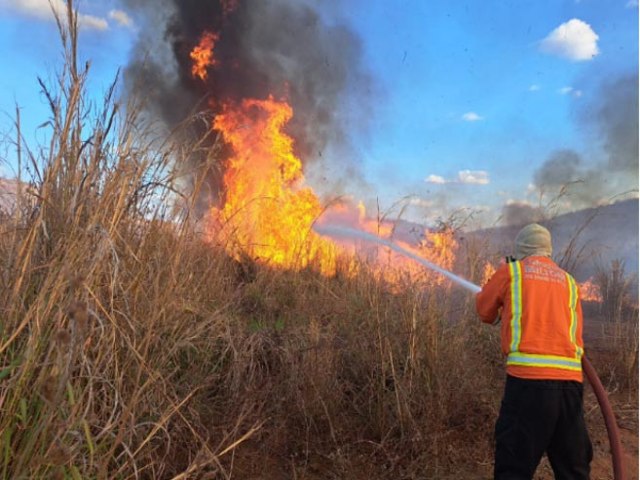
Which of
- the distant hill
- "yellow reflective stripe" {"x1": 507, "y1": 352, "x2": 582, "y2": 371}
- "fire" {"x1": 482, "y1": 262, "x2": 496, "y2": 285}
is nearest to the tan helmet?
"yellow reflective stripe" {"x1": 507, "y1": 352, "x2": 582, "y2": 371}

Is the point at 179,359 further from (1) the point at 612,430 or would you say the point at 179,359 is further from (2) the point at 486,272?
(2) the point at 486,272

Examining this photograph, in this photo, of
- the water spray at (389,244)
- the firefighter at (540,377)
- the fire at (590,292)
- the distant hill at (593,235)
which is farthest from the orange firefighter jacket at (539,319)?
the fire at (590,292)

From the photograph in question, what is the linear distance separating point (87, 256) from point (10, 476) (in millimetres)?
882

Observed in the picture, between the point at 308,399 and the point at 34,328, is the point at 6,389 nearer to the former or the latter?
the point at 34,328

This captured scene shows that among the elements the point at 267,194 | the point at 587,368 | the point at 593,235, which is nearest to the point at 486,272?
the point at 587,368

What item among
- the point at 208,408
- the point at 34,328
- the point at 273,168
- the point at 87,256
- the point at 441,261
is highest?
the point at 273,168

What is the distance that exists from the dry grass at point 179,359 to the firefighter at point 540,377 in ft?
2.61

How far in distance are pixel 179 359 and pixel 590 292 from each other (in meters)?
7.77

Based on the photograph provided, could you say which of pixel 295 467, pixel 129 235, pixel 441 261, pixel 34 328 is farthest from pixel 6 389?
pixel 441 261

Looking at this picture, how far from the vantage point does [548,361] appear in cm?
277

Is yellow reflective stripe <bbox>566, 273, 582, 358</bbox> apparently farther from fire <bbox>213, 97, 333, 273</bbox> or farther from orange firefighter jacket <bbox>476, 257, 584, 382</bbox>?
fire <bbox>213, 97, 333, 273</bbox>

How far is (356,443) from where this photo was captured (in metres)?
3.59

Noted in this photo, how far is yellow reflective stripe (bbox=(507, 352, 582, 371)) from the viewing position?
9.08 ft

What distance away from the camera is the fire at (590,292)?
806 centimetres
